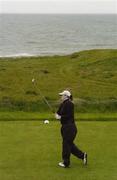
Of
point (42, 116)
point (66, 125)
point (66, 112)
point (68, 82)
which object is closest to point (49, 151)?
point (66, 125)

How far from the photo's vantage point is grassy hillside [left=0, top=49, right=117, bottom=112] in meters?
27.6

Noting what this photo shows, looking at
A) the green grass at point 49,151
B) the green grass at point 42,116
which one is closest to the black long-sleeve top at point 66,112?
the green grass at point 49,151

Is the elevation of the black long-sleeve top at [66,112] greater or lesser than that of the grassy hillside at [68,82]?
lesser

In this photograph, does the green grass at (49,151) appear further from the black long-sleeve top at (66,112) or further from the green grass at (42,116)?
the green grass at (42,116)

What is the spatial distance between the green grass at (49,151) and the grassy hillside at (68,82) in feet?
15.3

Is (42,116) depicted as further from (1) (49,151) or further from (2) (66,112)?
(2) (66,112)

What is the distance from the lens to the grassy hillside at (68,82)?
27.6 meters

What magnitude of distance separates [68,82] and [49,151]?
19.5 meters

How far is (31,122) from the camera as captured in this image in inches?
914

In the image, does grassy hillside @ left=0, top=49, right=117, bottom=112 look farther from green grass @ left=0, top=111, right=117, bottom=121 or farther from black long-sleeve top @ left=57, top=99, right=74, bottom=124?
black long-sleeve top @ left=57, top=99, right=74, bottom=124

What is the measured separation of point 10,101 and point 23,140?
9.84m

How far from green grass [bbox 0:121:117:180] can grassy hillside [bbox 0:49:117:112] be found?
4.66 m

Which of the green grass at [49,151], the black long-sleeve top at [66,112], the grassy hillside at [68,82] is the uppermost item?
the grassy hillside at [68,82]

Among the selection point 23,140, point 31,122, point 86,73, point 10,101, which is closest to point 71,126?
point 23,140
